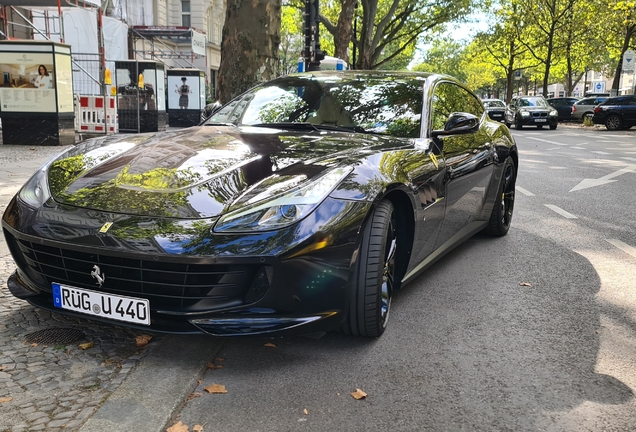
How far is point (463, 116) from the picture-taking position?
4109 mm

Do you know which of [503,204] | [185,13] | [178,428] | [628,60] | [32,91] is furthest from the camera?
[185,13]

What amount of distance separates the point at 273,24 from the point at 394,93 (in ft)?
16.6

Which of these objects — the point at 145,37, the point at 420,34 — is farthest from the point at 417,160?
the point at 420,34

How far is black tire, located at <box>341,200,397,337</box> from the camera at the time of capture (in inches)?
120

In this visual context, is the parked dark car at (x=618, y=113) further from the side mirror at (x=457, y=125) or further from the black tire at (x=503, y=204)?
the side mirror at (x=457, y=125)

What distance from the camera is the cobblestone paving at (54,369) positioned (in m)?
2.46

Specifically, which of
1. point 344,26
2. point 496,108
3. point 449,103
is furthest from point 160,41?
point 449,103

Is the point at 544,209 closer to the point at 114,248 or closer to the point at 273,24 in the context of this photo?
the point at 273,24

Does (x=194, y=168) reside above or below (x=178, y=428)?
above

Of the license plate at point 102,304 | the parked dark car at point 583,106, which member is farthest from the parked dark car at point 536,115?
the license plate at point 102,304

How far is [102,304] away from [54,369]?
1.19 ft

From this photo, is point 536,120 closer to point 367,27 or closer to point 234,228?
point 367,27

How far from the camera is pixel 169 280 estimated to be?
2.77 m

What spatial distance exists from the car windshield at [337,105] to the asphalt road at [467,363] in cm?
115
